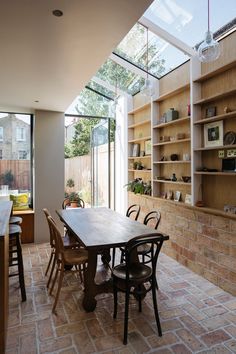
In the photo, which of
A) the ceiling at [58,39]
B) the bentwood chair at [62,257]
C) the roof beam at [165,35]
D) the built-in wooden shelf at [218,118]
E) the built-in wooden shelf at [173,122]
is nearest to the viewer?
the ceiling at [58,39]

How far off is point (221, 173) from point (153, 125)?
1826 millimetres

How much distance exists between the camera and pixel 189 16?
317cm

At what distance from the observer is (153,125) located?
4.45 metres

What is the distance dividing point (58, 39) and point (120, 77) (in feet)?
9.82

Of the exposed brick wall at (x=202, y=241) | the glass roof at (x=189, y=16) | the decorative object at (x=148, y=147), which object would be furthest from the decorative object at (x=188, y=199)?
the glass roof at (x=189, y=16)

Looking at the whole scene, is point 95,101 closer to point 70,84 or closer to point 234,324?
point 70,84

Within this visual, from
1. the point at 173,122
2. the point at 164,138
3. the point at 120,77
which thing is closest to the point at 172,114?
the point at 173,122

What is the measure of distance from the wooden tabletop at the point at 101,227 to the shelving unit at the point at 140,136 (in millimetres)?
1565

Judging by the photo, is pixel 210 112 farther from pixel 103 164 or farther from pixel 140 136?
pixel 103 164

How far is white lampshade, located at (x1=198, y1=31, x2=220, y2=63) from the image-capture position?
2.01 meters

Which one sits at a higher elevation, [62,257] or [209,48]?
[209,48]

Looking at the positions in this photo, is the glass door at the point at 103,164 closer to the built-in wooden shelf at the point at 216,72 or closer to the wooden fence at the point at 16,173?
the wooden fence at the point at 16,173

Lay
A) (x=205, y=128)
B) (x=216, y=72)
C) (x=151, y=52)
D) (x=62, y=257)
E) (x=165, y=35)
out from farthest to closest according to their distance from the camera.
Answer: (x=151, y=52), (x=165, y=35), (x=205, y=128), (x=216, y=72), (x=62, y=257)

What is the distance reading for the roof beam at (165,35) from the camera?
3486mm
